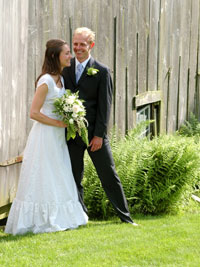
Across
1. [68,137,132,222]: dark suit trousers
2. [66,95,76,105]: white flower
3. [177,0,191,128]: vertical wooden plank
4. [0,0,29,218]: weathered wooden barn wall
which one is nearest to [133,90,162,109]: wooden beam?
[177,0,191,128]: vertical wooden plank

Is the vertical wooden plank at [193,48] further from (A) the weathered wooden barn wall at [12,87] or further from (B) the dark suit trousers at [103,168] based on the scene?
(A) the weathered wooden barn wall at [12,87]

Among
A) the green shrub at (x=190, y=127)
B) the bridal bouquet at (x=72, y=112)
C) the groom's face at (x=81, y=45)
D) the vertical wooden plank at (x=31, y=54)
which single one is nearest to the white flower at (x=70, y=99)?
the bridal bouquet at (x=72, y=112)

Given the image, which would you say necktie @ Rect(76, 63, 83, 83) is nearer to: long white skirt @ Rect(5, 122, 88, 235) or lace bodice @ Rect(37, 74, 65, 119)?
lace bodice @ Rect(37, 74, 65, 119)

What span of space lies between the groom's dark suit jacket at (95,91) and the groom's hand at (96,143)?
42 mm

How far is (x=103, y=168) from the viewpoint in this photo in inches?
209

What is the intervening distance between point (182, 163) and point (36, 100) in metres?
2.22

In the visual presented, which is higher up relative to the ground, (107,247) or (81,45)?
(81,45)

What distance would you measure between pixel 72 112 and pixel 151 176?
5.78 ft

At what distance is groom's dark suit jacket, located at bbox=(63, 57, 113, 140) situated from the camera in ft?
16.8

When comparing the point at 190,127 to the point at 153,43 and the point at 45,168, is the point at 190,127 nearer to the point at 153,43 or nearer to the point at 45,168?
the point at 153,43

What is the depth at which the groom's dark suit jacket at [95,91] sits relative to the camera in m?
5.11

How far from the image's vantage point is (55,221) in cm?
499

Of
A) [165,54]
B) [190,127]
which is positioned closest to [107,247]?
[165,54]

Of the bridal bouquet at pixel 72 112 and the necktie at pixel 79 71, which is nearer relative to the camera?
the bridal bouquet at pixel 72 112
